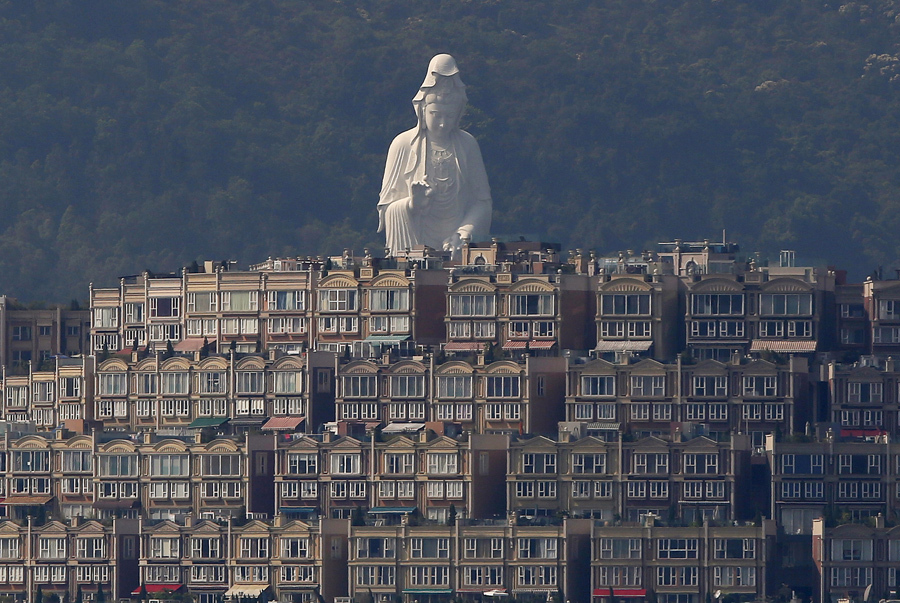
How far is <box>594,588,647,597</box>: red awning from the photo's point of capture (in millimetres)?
170625

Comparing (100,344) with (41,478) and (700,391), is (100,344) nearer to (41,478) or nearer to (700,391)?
(41,478)

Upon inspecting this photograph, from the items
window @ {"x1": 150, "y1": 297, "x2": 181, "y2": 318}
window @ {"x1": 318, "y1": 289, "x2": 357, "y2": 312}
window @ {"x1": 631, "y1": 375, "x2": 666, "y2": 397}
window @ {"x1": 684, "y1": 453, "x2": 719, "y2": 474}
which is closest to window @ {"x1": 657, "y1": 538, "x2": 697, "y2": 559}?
window @ {"x1": 684, "y1": 453, "x2": 719, "y2": 474}

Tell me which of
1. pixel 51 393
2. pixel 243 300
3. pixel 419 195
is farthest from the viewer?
pixel 419 195

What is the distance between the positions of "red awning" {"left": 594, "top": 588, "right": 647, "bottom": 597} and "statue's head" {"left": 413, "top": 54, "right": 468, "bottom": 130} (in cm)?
3264

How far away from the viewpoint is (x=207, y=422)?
184m

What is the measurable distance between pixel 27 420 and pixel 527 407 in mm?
24447

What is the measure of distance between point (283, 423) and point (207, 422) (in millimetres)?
3688

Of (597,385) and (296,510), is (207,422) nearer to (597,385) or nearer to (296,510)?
(296,510)

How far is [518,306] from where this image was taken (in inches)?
7254

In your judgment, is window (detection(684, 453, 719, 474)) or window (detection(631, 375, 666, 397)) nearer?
window (detection(684, 453, 719, 474))

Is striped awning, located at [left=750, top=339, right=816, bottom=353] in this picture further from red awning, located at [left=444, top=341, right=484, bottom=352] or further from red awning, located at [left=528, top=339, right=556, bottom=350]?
red awning, located at [left=444, top=341, right=484, bottom=352]

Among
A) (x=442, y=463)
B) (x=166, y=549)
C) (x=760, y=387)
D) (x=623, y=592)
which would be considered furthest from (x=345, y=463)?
(x=760, y=387)

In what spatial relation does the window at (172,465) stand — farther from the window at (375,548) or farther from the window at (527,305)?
the window at (527,305)

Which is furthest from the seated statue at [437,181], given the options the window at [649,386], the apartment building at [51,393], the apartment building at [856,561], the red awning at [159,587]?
the apartment building at [856,561]
